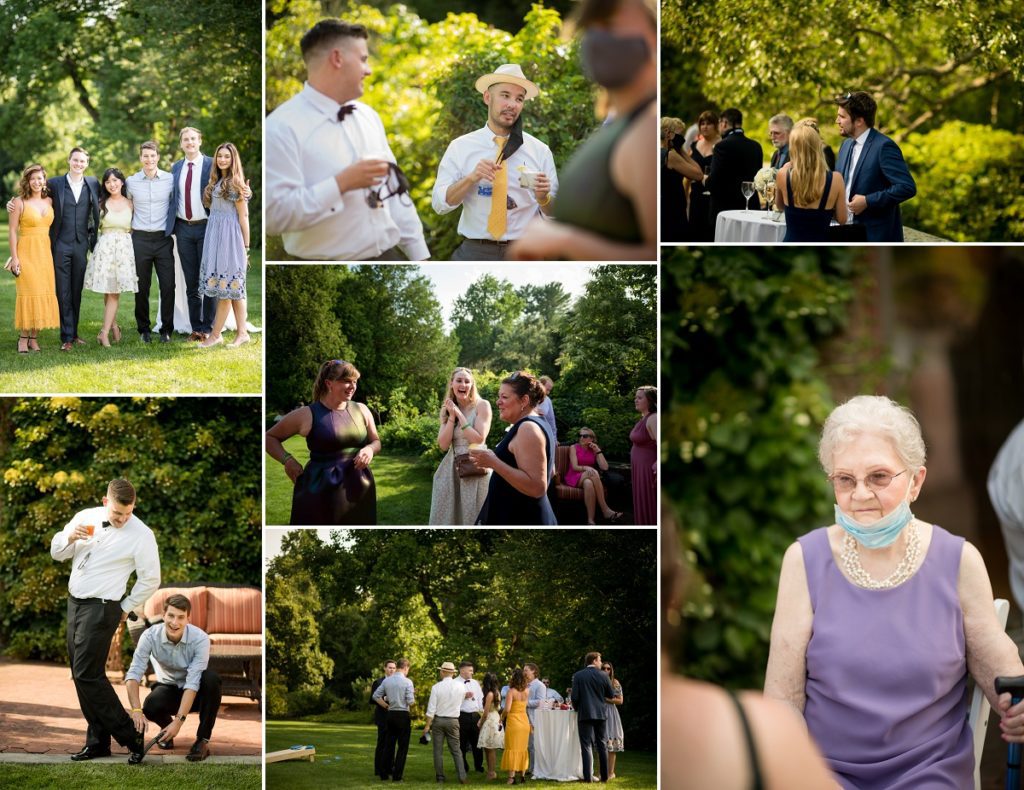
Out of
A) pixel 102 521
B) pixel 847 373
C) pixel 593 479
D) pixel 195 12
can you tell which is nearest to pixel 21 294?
pixel 102 521

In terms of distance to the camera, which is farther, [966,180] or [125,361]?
[966,180]

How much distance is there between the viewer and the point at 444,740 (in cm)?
540

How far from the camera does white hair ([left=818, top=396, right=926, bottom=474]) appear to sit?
358cm

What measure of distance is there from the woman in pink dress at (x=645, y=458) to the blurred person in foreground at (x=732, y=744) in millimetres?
3991

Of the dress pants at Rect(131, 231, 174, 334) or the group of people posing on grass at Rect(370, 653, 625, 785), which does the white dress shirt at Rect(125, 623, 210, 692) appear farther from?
the dress pants at Rect(131, 231, 174, 334)

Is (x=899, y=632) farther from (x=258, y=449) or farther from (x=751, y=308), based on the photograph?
(x=258, y=449)

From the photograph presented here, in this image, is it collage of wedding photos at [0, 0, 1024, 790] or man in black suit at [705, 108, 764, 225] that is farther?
man in black suit at [705, 108, 764, 225]

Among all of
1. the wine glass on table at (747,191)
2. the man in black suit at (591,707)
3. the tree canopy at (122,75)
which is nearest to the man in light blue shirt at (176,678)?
the man in black suit at (591,707)

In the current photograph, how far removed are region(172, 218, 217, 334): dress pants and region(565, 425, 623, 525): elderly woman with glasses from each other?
1.63 m

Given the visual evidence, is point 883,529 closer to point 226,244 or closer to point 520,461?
point 520,461

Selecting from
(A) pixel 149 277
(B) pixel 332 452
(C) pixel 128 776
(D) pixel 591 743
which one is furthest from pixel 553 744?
(A) pixel 149 277

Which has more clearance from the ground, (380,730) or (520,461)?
(520,461)

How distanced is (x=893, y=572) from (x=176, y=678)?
3.35 meters

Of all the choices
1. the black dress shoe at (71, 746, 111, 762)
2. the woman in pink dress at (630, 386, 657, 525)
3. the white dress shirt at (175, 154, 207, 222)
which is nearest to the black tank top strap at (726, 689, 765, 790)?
the woman in pink dress at (630, 386, 657, 525)
